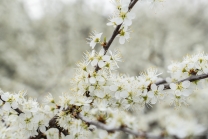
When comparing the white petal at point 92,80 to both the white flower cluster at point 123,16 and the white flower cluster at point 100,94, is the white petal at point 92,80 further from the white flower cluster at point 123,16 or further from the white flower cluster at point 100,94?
the white flower cluster at point 123,16

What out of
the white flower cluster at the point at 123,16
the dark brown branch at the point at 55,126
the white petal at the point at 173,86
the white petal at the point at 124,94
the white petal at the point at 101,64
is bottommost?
the dark brown branch at the point at 55,126

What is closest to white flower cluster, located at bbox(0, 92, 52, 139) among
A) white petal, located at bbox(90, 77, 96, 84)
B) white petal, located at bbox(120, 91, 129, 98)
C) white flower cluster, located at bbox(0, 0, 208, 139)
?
white flower cluster, located at bbox(0, 0, 208, 139)

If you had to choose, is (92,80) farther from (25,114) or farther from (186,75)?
(186,75)

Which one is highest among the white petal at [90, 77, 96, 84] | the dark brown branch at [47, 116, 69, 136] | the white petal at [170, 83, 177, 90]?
the white petal at [170, 83, 177, 90]

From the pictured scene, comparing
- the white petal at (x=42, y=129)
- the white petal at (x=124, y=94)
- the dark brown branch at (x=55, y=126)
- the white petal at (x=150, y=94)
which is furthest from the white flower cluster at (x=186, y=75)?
the white petal at (x=42, y=129)

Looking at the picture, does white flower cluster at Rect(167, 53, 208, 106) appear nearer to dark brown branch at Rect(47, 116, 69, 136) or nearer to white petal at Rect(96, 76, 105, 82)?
white petal at Rect(96, 76, 105, 82)

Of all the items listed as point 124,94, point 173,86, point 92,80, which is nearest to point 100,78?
point 92,80

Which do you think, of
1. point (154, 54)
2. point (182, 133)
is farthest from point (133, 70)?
point (182, 133)

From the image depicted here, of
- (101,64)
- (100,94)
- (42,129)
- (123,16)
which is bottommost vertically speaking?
(42,129)

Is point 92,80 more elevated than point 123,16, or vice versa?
point 123,16

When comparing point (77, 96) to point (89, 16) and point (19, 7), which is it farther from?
point (89, 16)

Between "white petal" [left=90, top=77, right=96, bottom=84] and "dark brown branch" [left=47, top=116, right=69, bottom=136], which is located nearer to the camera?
"white petal" [left=90, top=77, right=96, bottom=84]
